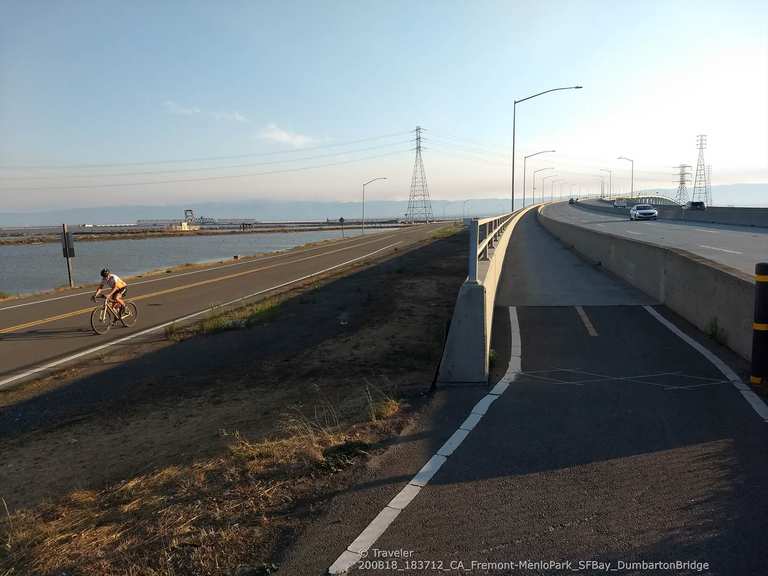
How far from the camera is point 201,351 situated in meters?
12.0

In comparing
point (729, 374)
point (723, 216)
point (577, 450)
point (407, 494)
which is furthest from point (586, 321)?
point (723, 216)

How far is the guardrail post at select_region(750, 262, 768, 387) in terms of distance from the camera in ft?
21.5

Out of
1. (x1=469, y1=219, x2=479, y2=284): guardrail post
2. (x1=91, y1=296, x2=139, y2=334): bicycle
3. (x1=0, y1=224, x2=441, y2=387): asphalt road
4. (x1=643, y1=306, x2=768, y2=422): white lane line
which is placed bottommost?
(x1=0, y1=224, x2=441, y2=387): asphalt road

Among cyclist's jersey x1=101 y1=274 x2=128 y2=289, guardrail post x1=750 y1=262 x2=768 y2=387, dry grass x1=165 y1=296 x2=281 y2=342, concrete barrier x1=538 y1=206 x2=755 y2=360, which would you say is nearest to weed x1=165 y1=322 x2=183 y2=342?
dry grass x1=165 y1=296 x2=281 y2=342

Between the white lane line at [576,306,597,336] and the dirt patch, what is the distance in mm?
2670

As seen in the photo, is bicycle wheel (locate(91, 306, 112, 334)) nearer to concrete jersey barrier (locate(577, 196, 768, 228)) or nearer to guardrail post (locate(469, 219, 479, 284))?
guardrail post (locate(469, 219, 479, 284))

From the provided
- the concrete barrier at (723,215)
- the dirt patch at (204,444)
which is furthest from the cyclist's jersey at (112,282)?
the concrete barrier at (723,215)

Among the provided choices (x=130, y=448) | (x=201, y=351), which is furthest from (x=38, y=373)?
(x=130, y=448)

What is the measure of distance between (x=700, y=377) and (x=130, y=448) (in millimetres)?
6879

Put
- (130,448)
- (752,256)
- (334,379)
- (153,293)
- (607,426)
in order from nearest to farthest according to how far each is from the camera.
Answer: (607,426), (130,448), (334,379), (752,256), (153,293)

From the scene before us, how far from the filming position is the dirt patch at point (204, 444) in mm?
3875

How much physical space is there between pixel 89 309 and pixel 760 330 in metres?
17.9

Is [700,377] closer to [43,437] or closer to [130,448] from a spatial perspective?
[130,448]

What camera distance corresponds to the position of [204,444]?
257 inches
